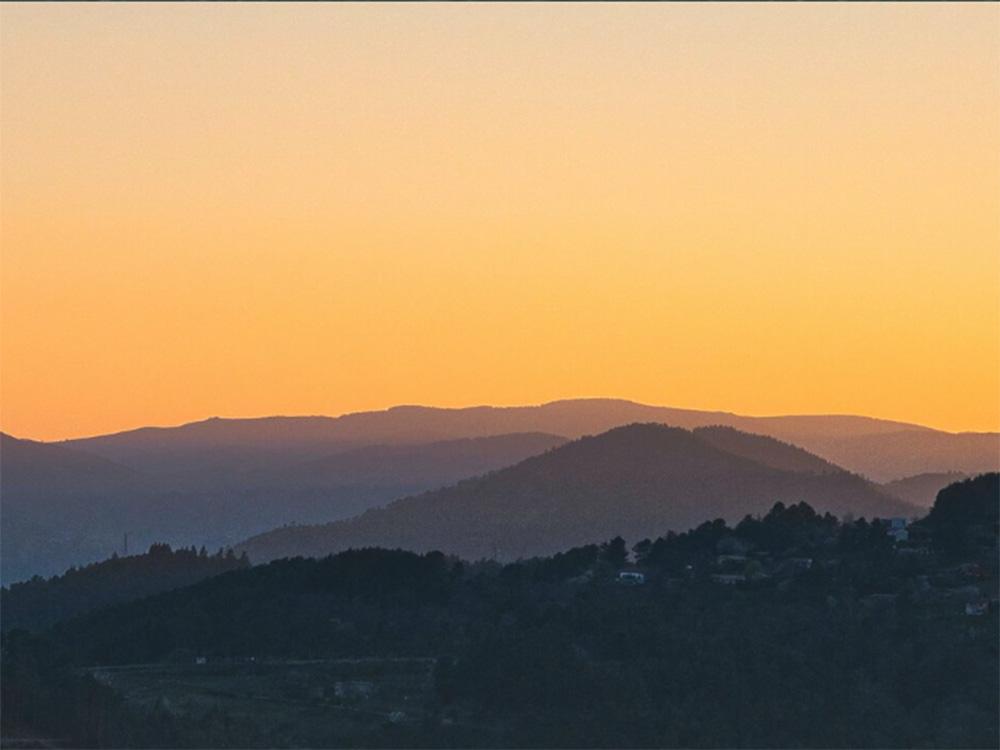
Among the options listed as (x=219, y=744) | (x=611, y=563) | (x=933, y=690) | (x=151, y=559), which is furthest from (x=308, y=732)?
(x=151, y=559)

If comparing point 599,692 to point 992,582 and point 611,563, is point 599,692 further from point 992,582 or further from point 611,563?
point 611,563

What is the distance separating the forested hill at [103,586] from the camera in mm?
103938

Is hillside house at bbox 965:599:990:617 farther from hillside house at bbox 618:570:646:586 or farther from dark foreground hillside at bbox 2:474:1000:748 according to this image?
hillside house at bbox 618:570:646:586

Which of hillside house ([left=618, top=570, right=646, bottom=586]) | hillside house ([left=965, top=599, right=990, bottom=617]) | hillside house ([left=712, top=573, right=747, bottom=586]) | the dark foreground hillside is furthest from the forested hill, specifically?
hillside house ([left=965, top=599, right=990, bottom=617])

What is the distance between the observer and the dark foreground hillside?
6675 cm

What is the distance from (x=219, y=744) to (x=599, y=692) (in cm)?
920

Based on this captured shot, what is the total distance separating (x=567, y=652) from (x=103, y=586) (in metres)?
43.7

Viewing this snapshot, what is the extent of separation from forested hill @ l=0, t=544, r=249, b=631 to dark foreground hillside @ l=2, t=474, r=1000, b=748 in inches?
509

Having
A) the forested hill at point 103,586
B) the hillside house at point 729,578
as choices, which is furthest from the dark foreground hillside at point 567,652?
the forested hill at point 103,586

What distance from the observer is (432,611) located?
3354 inches

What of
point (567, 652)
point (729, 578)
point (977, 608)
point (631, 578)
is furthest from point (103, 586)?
point (977, 608)

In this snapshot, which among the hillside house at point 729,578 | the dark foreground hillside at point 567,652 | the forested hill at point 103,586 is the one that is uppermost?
the forested hill at point 103,586

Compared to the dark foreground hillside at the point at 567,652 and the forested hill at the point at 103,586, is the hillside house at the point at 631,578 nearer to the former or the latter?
the dark foreground hillside at the point at 567,652

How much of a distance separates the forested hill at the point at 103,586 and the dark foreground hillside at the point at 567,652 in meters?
12.9
